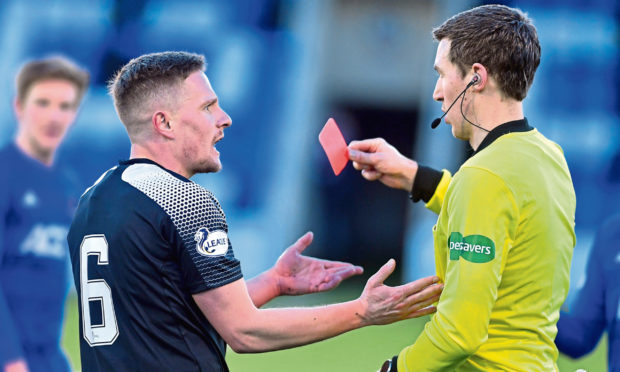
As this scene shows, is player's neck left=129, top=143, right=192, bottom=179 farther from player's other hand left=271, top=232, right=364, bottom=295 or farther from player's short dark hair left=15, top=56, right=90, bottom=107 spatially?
player's short dark hair left=15, top=56, right=90, bottom=107

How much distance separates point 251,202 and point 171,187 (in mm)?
6296

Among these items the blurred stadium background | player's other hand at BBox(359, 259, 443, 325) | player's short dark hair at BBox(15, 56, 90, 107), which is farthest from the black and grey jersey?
the blurred stadium background

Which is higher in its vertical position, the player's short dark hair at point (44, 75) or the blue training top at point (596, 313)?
the player's short dark hair at point (44, 75)

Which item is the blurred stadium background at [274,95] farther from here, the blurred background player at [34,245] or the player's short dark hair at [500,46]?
the player's short dark hair at [500,46]

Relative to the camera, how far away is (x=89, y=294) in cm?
298

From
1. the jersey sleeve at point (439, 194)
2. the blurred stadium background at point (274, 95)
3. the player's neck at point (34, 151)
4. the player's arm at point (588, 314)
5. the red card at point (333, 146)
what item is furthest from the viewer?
the blurred stadium background at point (274, 95)

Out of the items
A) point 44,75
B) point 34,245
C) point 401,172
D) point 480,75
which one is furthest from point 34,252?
point 480,75

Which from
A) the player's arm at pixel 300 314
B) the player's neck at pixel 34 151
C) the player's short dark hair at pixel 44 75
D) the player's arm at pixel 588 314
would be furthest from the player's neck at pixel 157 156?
the player's short dark hair at pixel 44 75

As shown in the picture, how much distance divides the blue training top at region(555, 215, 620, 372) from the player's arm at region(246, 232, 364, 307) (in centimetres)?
130

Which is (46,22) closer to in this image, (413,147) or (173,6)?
(173,6)

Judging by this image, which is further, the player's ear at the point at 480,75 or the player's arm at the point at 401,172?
the player's arm at the point at 401,172

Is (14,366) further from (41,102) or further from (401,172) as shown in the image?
(401,172)

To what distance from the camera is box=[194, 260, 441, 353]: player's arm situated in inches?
113

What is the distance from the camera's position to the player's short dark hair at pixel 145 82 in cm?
313
